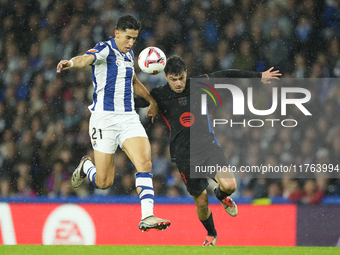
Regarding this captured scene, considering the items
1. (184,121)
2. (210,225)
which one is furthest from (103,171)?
(210,225)

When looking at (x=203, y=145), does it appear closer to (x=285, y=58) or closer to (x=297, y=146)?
(x=297, y=146)

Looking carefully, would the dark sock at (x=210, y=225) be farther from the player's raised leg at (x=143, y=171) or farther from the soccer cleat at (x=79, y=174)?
the soccer cleat at (x=79, y=174)

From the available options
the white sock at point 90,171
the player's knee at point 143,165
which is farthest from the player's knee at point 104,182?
the player's knee at point 143,165

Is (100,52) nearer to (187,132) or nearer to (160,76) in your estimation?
(187,132)

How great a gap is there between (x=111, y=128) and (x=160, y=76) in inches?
112

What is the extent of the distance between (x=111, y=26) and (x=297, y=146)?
3.35m

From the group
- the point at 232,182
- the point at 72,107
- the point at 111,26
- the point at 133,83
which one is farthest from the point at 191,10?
the point at 232,182

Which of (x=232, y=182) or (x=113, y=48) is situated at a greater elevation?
(x=113, y=48)

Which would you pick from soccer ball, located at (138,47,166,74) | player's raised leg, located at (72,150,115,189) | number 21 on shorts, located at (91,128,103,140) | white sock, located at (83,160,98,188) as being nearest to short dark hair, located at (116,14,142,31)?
soccer ball, located at (138,47,166,74)

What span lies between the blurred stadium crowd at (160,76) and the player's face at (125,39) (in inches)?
95.8

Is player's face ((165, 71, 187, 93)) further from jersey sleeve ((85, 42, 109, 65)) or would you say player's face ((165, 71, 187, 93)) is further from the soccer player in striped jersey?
jersey sleeve ((85, 42, 109, 65))

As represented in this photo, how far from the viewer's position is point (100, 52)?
14.0 feet

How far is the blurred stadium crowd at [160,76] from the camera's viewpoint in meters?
6.52

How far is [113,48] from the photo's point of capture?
438 centimetres
